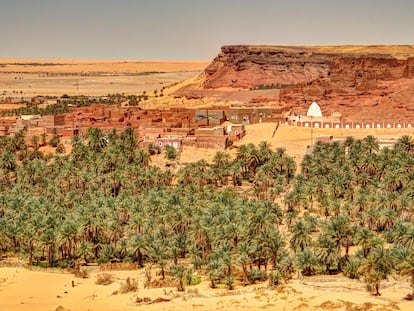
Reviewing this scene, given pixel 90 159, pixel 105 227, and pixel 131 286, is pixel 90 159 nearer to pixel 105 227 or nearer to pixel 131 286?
pixel 105 227

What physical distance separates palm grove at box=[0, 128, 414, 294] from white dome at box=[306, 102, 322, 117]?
811 inches

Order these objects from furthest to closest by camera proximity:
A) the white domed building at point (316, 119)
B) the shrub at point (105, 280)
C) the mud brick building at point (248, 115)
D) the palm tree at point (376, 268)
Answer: the mud brick building at point (248, 115)
the white domed building at point (316, 119)
the shrub at point (105, 280)
the palm tree at point (376, 268)

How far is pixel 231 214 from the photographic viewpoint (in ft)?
141

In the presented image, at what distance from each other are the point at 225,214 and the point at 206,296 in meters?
8.87

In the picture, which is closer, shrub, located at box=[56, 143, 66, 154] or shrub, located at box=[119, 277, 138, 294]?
shrub, located at box=[119, 277, 138, 294]

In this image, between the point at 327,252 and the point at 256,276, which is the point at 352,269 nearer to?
the point at 327,252

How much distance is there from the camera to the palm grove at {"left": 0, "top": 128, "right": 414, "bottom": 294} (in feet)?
126

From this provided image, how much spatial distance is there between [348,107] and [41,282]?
2511 inches

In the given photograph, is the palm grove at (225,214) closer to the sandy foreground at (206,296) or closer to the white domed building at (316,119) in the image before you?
the sandy foreground at (206,296)

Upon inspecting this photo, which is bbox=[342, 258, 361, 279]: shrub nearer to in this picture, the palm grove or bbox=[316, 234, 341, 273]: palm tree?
the palm grove

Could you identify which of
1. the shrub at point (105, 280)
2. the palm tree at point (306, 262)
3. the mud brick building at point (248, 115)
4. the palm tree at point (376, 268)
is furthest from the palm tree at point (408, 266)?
the mud brick building at point (248, 115)

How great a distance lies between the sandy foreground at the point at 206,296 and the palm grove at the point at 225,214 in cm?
→ 102

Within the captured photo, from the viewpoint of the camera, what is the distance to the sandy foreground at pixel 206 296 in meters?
32.7

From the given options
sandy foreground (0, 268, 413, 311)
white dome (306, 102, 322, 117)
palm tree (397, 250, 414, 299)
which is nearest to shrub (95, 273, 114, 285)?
sandy foreground (0, 268, 413, 311)
